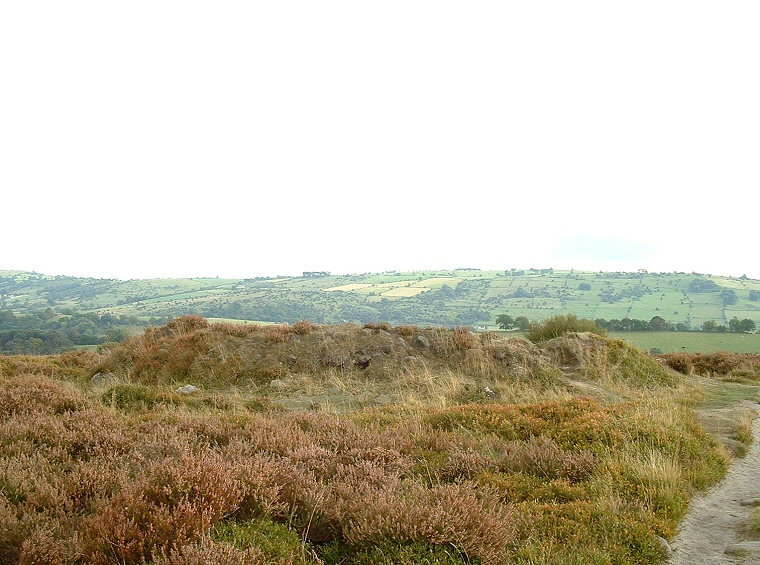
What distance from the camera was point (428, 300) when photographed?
62781 millimetres

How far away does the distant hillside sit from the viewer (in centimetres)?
5300

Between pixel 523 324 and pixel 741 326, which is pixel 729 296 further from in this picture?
pixel 523 324

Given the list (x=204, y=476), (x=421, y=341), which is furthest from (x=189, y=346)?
(x=204, y=476)

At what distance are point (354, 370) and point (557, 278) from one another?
7604 cm

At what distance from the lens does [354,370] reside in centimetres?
1705

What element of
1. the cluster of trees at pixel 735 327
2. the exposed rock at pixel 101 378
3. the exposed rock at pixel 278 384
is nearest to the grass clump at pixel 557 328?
the exposed rock at pixel 278 384

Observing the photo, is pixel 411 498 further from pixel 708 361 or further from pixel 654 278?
pixel 654 278

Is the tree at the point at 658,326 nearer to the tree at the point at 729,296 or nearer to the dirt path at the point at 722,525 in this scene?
the tree at the point at 729,296

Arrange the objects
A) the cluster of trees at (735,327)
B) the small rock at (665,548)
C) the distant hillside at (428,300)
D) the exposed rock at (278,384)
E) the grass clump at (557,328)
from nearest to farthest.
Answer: the small rock at (665,548) → the exposed rock at (278,384) → the grass clump at (557,328) → the cluster of trees at (735,327) → the distant hillside at (428,300)

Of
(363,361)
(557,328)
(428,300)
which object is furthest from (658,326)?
(363,361)

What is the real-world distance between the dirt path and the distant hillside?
102 feet

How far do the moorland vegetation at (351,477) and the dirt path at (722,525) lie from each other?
20 cm

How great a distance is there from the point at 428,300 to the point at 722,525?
5671 centimetres

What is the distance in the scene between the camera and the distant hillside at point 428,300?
174ft
